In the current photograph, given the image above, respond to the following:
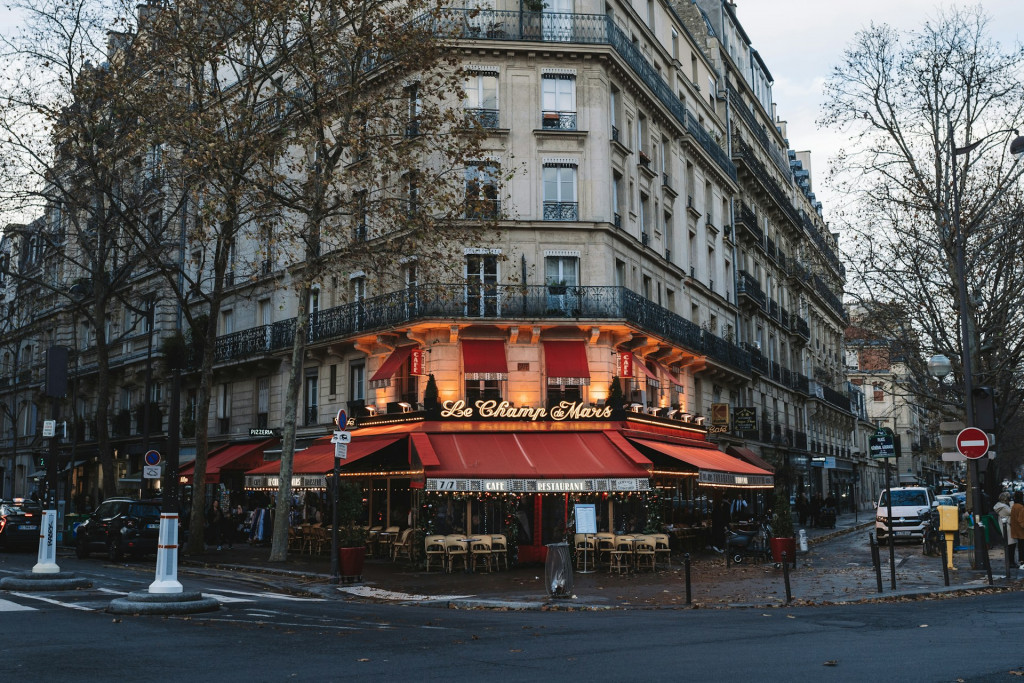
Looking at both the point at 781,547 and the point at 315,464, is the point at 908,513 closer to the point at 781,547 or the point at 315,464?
the point at 781,547

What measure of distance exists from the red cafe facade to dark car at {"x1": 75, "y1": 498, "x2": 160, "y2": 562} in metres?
2.91

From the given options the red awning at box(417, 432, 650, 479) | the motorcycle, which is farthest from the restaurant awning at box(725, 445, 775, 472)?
the red awning at box(417, 432, 650, 479)

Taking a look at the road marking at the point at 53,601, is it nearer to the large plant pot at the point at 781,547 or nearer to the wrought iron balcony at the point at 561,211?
the large plant pot at the point at 781,547

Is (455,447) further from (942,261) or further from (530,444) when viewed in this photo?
(942,261)

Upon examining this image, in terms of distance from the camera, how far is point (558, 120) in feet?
95.3

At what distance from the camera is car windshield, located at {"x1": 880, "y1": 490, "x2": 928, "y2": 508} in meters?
32.4

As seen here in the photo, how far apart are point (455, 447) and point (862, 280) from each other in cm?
1373

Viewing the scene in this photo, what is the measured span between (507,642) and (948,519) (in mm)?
13160

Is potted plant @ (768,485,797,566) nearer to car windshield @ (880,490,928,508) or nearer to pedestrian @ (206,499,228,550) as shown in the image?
car windshield @ (880,490,928,508)

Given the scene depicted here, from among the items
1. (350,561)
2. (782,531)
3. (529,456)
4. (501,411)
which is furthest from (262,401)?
(782,531)

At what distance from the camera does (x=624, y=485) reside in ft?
80.1

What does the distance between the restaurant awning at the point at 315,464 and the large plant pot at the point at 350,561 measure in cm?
515

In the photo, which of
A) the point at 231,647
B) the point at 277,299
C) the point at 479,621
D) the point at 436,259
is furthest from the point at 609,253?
the point at 231,647

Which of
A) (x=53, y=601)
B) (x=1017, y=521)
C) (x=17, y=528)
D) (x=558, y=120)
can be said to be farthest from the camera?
(x=17, y=528)
